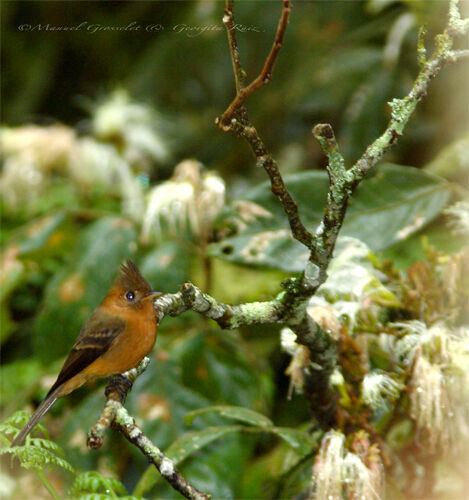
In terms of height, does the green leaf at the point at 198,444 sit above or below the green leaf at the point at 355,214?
below

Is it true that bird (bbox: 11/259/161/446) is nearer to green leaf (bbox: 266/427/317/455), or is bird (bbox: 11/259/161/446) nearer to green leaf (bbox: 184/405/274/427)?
green leaf (bbox: 184/405/274/427)

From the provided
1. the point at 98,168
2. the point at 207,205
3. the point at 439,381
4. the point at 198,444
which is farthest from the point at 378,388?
the point at 98,168

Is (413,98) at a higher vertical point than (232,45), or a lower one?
lower

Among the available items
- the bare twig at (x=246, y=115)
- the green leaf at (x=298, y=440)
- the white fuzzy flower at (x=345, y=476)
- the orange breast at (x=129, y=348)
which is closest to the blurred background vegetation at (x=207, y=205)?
the green leaf at (x=298, y=440)

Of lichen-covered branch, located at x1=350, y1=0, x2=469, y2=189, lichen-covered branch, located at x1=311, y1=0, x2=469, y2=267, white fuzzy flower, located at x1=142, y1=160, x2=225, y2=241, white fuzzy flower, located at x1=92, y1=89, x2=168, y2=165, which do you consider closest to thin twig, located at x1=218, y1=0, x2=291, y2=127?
lichen-covered branch, located at x1=311, y1=0, x2=469, y2=267

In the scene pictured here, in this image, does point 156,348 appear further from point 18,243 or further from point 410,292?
point 410,292

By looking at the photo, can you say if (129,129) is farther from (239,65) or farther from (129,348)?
(239,65)

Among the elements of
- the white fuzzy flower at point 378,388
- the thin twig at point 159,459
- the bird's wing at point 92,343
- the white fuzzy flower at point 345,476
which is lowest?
the white fuzzy flower at point 345,476

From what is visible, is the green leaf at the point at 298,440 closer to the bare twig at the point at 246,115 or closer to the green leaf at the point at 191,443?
the green leaf at the point at 191,443
